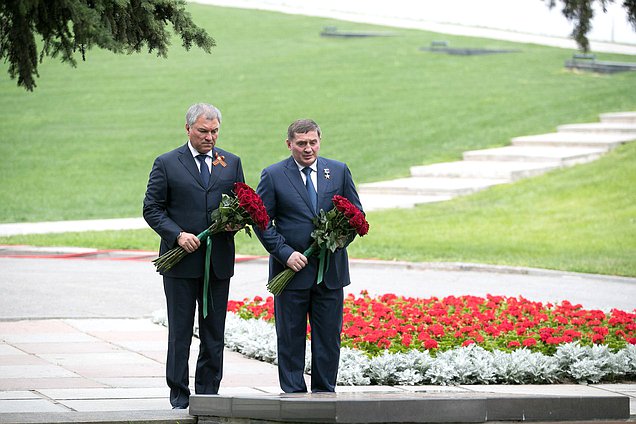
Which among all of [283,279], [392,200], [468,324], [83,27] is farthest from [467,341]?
[392,200]

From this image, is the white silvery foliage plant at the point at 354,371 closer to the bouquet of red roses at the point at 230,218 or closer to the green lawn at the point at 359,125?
the bouquet of red roses at the point at 230,218

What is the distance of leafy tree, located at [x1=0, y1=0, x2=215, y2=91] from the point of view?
6.36 m

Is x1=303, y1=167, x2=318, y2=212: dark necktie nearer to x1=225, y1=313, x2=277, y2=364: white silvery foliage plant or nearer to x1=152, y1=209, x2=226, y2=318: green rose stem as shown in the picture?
x1=152, y1=209, x2=226, y2=318: green rose stem

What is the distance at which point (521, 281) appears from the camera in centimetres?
1612

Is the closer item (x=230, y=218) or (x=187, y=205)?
(x=230, y=218)

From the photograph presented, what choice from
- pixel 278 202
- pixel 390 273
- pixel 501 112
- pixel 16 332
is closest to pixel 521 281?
pixel 390 273

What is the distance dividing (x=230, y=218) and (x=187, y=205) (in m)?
0.40

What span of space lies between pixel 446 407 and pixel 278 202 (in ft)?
5.88

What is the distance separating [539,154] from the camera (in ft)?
94.8

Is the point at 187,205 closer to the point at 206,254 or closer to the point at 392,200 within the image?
the point at 206,254

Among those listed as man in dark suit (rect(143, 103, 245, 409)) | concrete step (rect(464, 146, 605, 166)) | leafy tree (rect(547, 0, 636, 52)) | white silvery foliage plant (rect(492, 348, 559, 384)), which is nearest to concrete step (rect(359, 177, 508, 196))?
concrete step (rect(464, 146, 605, 166))

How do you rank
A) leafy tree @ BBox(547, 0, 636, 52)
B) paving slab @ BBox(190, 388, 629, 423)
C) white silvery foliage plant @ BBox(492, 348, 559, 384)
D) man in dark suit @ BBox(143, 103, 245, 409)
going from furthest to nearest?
leafy tree @ BBox(547, 0, 636, 52)
white silvery foliage plant @ BBox(492, 348, 559, 384)
man in dark suit @ BBox(143, 103, 245, 409)
paving slab @ BBox(190, 388, 629, 423)

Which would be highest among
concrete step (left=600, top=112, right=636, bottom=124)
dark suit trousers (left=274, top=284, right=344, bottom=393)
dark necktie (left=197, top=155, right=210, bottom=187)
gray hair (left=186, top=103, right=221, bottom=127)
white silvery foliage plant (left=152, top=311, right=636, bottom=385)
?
gray hair (left=186, top=103, right=221, bottom=127)

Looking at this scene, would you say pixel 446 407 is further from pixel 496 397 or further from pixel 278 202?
pixel 278 202
